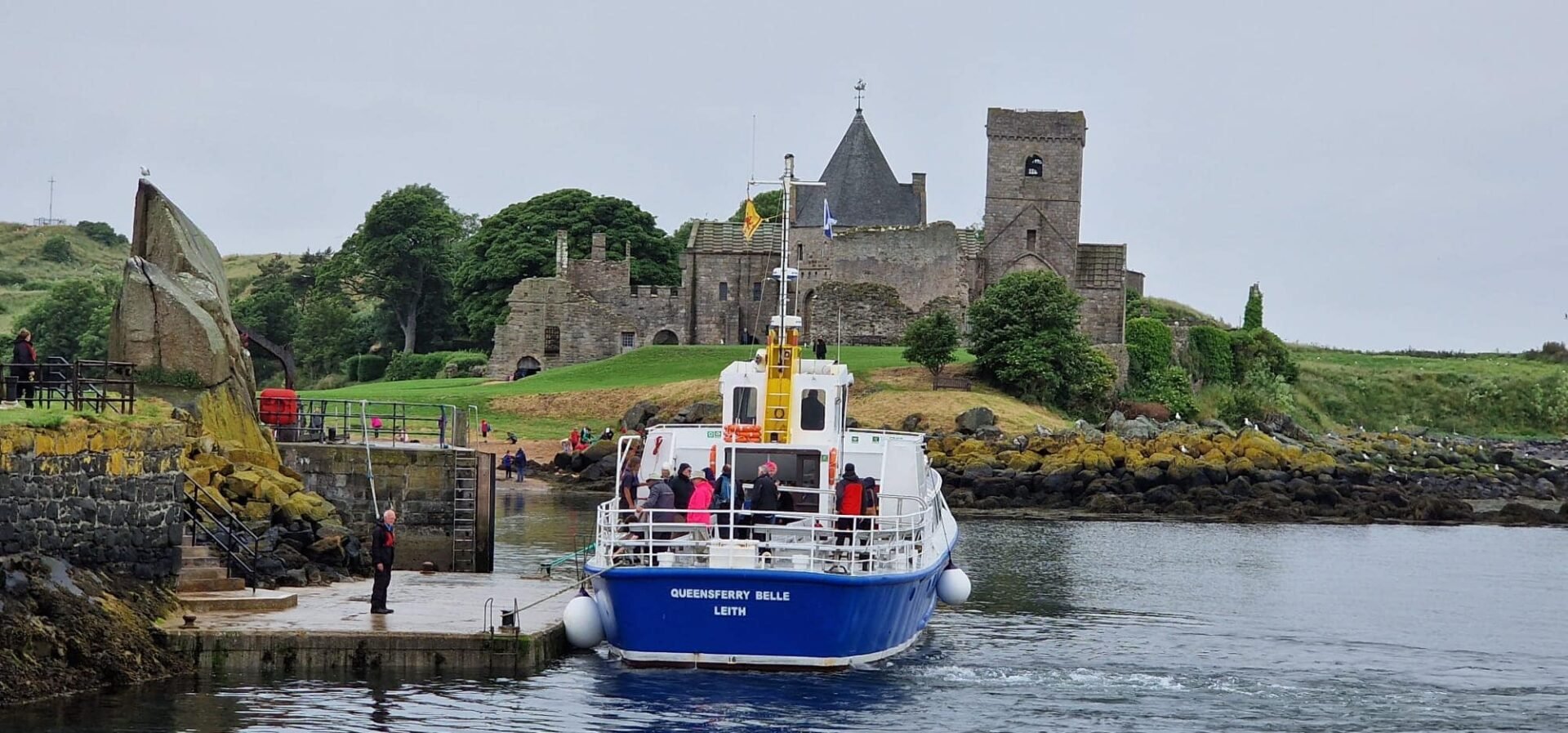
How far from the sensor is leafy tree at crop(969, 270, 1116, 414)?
229ft

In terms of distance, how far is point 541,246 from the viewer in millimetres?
95625

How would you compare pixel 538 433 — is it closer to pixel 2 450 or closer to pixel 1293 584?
pixel 1293 584

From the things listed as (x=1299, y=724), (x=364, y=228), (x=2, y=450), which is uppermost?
(x=364, y=228)

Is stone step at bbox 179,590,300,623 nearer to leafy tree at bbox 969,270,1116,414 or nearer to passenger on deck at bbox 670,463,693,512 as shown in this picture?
passenger on deck at bbox 670,463,693,512

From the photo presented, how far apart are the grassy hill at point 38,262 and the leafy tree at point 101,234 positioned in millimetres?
555

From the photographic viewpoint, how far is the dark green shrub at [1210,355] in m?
84.2

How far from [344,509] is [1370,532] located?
1102 inches

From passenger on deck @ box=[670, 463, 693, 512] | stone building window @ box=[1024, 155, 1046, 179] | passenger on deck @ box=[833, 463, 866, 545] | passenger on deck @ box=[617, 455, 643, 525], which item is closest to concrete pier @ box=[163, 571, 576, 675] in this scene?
passenger on deck @ box=[617, 455, 643, 525]

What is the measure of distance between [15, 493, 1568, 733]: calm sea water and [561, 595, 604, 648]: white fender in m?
0.29

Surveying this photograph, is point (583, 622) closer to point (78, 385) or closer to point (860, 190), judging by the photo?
point (78, 385)

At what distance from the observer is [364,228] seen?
3927 inches

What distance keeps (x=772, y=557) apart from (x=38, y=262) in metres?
106

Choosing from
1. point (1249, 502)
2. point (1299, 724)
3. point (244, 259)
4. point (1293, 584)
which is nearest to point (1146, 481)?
point (1249, 502)

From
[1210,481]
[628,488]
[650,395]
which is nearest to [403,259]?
[650,395]
